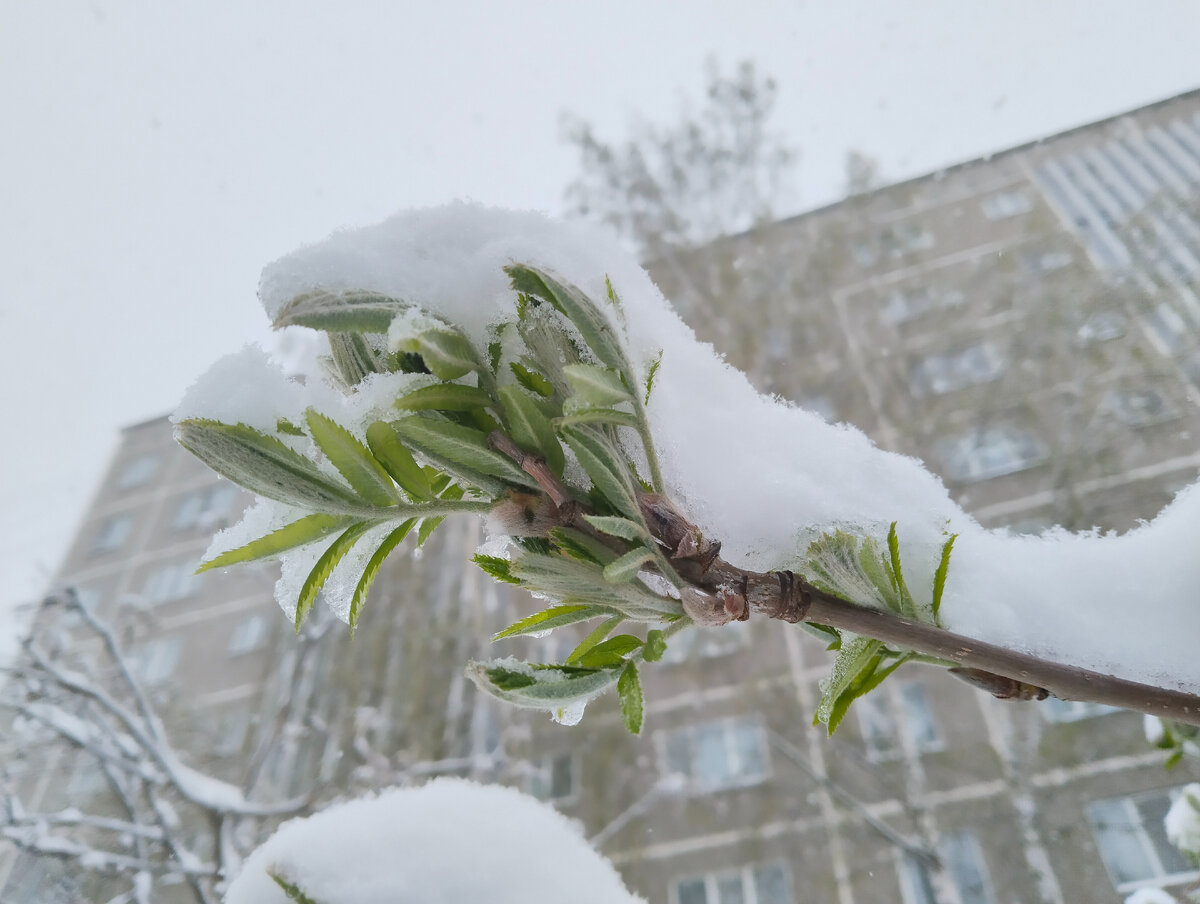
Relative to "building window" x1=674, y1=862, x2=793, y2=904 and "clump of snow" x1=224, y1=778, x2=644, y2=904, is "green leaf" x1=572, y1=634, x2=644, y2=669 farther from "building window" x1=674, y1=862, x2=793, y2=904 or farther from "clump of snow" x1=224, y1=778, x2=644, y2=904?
"building window" x1=674, y1=862, x2=793, y2=904

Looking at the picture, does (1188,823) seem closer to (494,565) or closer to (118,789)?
(494,565)

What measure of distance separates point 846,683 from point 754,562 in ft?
0.29

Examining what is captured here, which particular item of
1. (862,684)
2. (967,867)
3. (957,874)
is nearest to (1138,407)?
(967,867)

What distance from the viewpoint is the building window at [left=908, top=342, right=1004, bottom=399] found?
9000 mm

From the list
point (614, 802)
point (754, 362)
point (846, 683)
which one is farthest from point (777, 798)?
point (846, 683)

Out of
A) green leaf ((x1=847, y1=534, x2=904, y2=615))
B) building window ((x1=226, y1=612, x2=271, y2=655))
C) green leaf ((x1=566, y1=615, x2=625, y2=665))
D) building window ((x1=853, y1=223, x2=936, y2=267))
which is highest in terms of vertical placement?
green leaf ((x1=847, y1=534, x2=904, y2=615))

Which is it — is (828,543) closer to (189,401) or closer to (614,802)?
(189,401)

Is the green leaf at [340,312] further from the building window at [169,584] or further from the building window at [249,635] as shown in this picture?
the building window at [169,584]

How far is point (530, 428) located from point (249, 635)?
13244 millimetres

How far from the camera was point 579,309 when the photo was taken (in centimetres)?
42

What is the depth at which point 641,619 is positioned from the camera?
0.44 m

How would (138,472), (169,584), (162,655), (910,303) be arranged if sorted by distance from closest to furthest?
1. (910,303)
2. (162,655)
3. (169,584)
4. (138,472)

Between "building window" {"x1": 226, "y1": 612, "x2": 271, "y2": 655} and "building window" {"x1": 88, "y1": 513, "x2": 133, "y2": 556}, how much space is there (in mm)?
3589

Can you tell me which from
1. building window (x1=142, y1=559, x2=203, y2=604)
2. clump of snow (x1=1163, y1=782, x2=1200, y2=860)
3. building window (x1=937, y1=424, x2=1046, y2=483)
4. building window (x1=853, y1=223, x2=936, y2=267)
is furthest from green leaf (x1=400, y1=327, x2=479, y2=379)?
building window (x1=142, y1=559, x2=203, y2=604)
